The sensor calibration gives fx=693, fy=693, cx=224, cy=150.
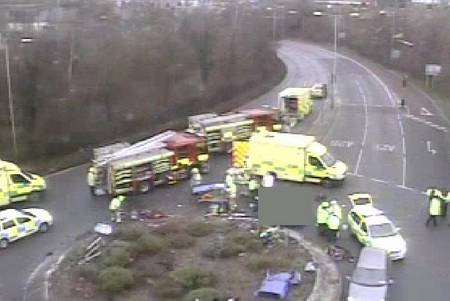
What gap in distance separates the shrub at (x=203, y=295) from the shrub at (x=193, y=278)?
68 centimetres

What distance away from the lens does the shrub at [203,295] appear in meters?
14.7

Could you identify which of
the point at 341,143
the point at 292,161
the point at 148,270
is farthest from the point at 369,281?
the point at 341,143

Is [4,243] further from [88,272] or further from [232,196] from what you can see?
[232,196]

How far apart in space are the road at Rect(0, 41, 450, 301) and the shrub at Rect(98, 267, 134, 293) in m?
1.67

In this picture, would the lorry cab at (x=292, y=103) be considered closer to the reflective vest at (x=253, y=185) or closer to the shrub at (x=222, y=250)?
the reflective vest at (x=253, y=185)

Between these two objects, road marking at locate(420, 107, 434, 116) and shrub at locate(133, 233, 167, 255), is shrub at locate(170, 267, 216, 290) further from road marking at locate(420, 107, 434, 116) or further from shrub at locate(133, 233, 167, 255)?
road marking at locate(420, 107, 434, 116)

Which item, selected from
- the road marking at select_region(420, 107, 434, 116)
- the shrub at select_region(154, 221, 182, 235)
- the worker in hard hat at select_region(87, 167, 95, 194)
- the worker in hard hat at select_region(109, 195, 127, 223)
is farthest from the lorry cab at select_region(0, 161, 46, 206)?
the road marking at select_region(420, 107, 434, 116)

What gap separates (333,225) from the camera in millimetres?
19219

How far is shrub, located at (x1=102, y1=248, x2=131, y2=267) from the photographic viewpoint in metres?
16.9

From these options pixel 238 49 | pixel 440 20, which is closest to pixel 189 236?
pixel 238 49

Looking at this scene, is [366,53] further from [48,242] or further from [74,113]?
[48,242]

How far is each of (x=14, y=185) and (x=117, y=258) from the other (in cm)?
828

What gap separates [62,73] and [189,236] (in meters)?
19.6

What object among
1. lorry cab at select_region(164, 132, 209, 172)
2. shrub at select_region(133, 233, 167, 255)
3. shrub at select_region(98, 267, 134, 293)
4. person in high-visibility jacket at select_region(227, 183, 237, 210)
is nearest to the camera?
shrub at select_region(98, 267, 134, 293)
